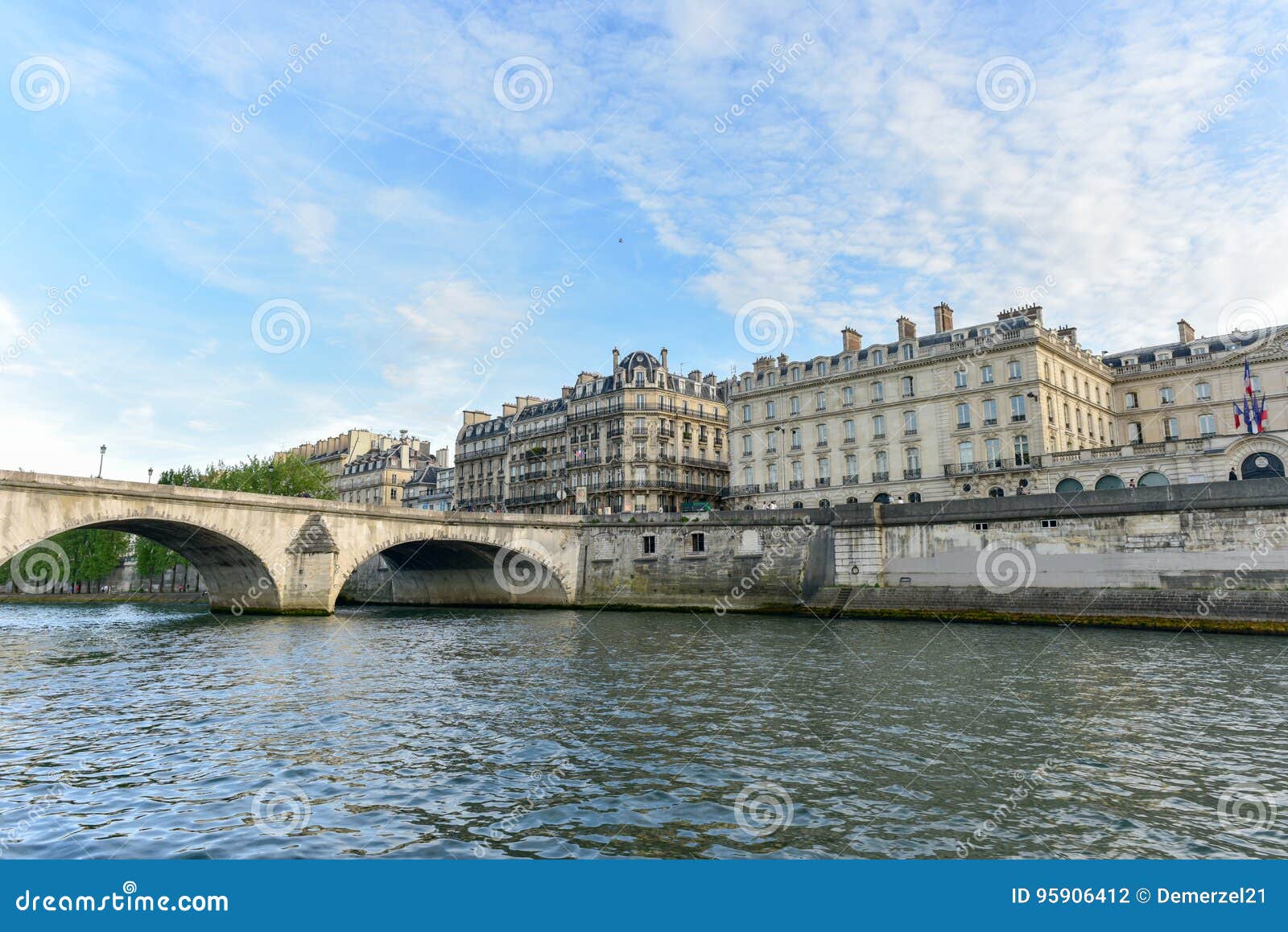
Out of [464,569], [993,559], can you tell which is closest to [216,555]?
[464,569]

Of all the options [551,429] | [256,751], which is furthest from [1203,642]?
[551,429]

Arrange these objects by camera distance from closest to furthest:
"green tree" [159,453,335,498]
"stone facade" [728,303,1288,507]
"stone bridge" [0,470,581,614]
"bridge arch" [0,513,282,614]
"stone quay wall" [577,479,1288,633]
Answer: "stone quay wall" [577,479,1288,633] < "stone bridge" [0,470,581,614] < "bridge arch" [0,513,282,614] < "stone facade" [728,303,1288,507] < "green tree" [159,453,335,498]

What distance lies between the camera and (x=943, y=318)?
55531 millimetres

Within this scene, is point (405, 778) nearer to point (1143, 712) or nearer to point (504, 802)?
point (504, 802)

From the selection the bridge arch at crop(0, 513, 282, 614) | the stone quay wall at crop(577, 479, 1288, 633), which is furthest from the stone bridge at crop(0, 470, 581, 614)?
the stone quay wall at crop(577, 479, 1288, 633)

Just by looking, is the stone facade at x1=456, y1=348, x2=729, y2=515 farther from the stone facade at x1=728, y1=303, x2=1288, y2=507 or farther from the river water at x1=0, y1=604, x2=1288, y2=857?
the river water at x1=0, y1=604, x2=1288, y2=857

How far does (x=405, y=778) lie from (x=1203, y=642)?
999 inches

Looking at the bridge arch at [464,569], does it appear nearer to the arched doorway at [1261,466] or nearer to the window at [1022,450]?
the window at [1022,450]

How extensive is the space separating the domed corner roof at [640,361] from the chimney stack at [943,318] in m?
26.2

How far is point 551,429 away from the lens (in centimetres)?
→ 8119

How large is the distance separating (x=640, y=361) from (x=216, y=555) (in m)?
40.8

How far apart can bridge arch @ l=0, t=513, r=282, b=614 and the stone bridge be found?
8 cm

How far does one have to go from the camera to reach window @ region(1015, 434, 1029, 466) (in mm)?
47656

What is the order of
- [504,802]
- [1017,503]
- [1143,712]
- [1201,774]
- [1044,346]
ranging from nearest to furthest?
1. [504,802]
2. [1201,774]
3. [1143,712]
4. [1017,503]
5. [1044,346]
